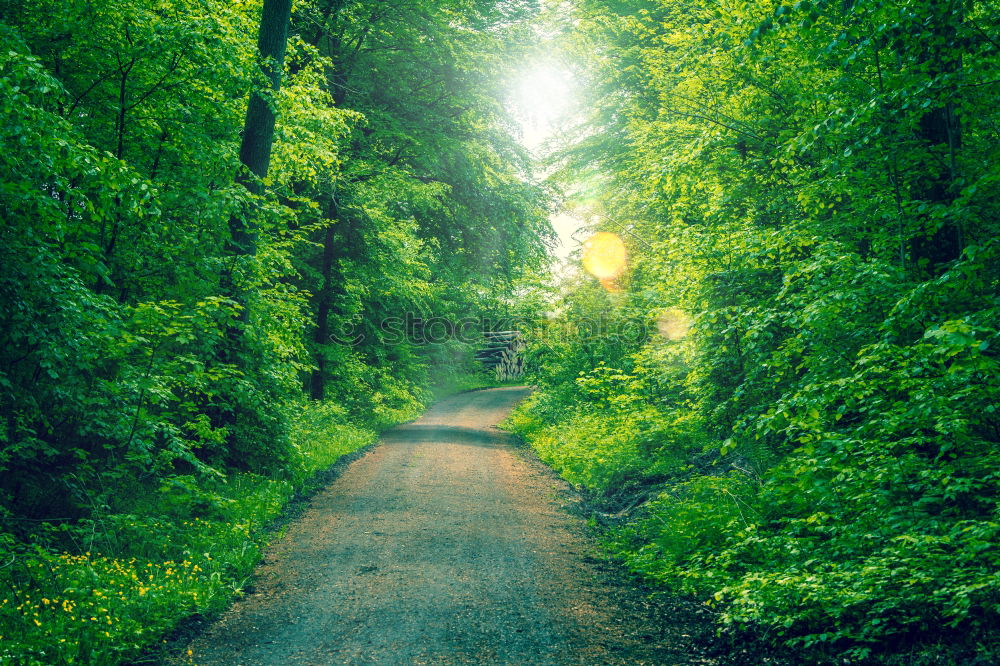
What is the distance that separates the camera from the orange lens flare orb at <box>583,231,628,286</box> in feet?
60.2

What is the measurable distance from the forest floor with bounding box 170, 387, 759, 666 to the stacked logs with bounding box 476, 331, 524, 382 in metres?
46.7

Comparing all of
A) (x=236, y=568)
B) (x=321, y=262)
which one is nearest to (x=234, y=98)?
(x=236, y=568)

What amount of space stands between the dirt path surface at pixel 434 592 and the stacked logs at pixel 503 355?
152 feet

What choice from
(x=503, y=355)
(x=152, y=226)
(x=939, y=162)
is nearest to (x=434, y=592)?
(x=152, y=226)

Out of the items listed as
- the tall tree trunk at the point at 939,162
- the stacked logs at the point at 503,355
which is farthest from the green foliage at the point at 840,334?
the stacked logs at the point at 503,355

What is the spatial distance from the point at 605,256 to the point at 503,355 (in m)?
40.5

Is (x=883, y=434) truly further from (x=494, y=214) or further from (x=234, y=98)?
(x=494, y=214)

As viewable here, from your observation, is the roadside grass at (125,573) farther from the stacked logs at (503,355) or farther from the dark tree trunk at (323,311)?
the stacked logs at (503,355)

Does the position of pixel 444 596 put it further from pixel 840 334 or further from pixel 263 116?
→ pixel 263 116

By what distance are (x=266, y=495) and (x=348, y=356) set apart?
428 inches

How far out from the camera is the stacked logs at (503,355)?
5734 cm

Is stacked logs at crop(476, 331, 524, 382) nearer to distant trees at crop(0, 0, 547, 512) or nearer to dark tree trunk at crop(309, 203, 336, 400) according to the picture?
dark tree trunk at crop(309, 203, 336, 400)

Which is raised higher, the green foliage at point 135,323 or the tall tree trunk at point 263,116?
the tall tree trunk at point 263,116

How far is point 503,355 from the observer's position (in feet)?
193
